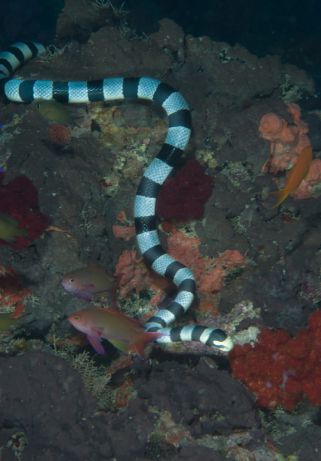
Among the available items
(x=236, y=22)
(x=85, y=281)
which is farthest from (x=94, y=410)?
(x=236, y=22)

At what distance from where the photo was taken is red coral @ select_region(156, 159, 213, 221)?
16.0 ft

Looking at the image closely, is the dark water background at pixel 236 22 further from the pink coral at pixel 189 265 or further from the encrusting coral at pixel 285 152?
the pink coral at pixel 189 265

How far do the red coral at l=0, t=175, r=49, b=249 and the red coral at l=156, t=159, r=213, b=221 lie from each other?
140 cm

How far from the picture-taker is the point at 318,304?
4.67m

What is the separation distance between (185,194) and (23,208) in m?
1.84

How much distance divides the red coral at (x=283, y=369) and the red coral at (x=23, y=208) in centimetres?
239

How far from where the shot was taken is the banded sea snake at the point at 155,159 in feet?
14.1

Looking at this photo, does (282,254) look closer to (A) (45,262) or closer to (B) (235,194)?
(B) (235,194)

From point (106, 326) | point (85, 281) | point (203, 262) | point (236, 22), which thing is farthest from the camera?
point (236, 22)

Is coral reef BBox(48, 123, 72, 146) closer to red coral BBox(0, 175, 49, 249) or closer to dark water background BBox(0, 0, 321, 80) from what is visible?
red coral BBox(0, 175, 49, 249)

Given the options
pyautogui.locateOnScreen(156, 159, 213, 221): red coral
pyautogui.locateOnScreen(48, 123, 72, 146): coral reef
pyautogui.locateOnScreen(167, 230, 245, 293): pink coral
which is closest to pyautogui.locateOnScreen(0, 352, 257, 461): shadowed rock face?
pyautogui.locateOnScreen(167, 230, 245, 293): pink coral

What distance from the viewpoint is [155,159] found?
207 inches

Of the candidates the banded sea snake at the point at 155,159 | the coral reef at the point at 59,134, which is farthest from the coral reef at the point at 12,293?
the coral reef at the point at 59,134

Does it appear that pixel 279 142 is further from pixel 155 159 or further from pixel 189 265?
pixel 189 265
